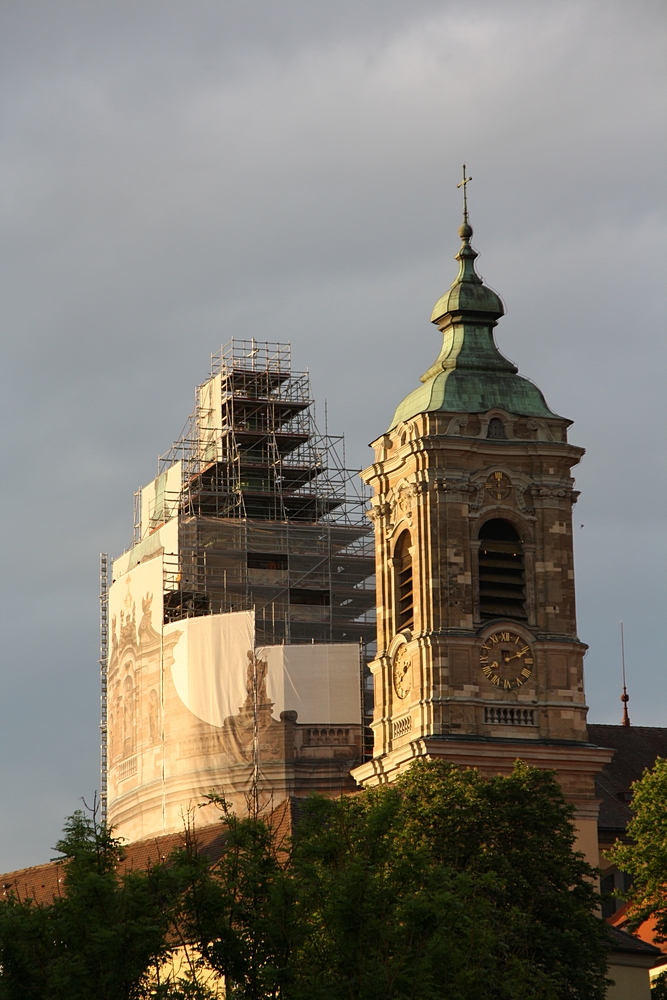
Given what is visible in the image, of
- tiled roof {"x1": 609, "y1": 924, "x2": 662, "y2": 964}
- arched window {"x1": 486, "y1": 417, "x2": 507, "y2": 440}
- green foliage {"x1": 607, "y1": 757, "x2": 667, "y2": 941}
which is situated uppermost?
arched window {"x1": 486, "y1": 417, "x2": 507, "y2": 440}

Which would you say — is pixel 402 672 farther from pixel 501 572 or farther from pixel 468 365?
pixel 468 365

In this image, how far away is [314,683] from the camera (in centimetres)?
6825

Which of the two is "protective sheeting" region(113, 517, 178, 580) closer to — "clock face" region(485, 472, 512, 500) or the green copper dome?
the green copper dome

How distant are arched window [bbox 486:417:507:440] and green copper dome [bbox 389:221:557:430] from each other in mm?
348

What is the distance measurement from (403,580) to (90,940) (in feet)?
91.8

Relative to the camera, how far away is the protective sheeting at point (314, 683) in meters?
68.1

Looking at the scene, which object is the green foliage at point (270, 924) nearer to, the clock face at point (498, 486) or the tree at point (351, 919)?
the tree at point (351, 919)

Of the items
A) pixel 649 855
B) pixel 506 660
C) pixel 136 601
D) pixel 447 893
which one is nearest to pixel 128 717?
pixel 136 601

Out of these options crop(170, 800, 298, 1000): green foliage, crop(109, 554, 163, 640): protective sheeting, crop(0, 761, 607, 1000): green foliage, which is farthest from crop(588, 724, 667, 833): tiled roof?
crop(170, 800, 298, 1000): green foliage

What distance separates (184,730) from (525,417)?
42.7ft

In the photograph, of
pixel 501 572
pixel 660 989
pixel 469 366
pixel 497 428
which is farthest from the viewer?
pixel 469 366

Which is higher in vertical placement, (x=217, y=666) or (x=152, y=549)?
(x=152, y=549)

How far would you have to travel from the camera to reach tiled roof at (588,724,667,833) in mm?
67438

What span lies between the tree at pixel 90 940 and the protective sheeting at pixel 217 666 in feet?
98.5
